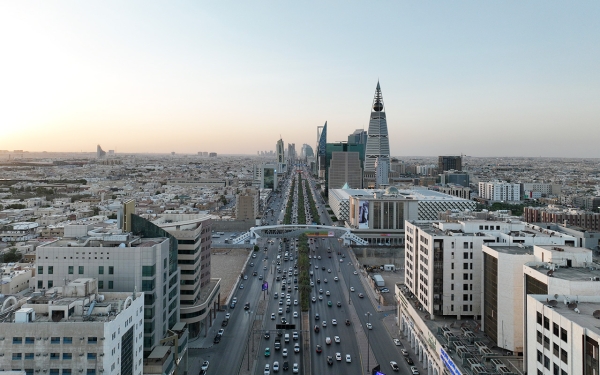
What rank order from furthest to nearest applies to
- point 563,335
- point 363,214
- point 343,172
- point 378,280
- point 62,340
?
point 343,172, point 363,214, point 378,280, point 62,340, point 563,335

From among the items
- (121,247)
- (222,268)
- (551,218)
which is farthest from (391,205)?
(121,247)

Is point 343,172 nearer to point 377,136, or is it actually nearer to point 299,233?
point 377,136

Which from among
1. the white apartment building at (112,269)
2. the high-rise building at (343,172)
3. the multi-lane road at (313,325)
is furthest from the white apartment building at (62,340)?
the high-rise building at (343,172)

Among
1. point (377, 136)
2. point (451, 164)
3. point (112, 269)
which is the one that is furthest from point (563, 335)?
point (451, 164)

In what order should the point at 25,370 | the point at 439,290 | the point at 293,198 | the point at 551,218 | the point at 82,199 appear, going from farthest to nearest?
the point at 293,198 < the point at 82,199 < the point at 551,218 < the point at 439,290 < the point at 25,370

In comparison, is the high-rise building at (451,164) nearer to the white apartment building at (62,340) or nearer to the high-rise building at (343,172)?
the high-rise building at (343,172)

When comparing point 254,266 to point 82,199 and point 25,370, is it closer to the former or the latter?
point 25,370

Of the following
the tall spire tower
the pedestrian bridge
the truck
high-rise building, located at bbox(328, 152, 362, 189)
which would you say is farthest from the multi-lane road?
the tall spire tower
